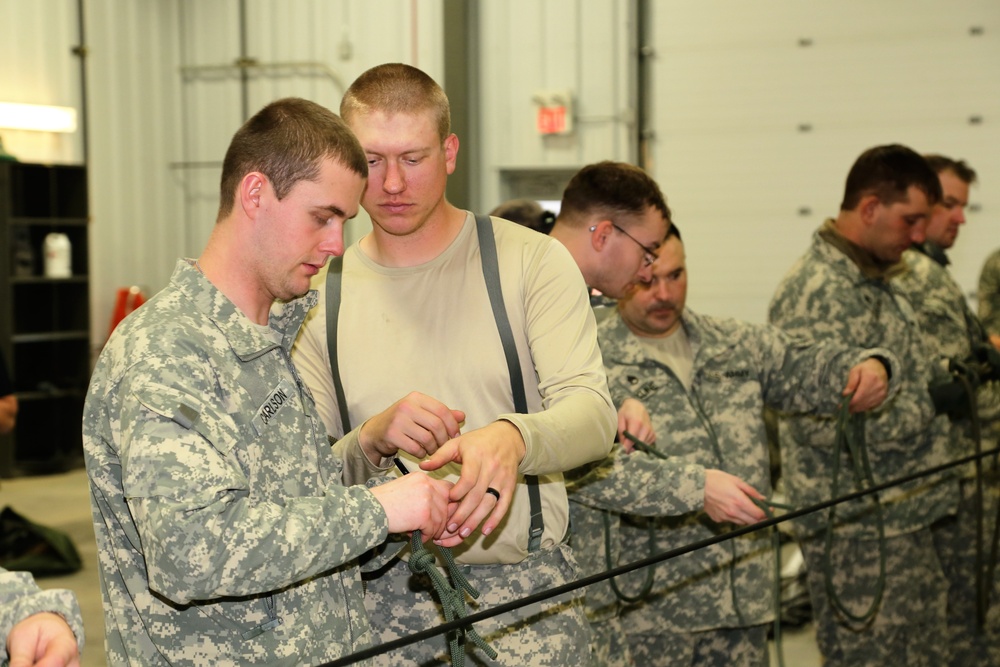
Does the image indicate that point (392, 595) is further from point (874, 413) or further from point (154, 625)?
point (874, 413)

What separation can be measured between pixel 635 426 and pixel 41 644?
5.47 feet

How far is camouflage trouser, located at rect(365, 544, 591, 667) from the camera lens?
2.14 m

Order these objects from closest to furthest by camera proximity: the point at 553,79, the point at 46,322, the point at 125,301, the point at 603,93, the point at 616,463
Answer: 1. the point at 616,463
2. the point at 603,93
3. the point at 553,79
4. the point at 46,322
5. the point at 125,301

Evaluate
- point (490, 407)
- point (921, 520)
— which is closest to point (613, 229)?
point (490, 407)

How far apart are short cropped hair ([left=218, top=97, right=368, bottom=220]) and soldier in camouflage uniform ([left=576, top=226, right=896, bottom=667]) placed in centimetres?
151

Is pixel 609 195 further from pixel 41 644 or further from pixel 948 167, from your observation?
pixel 948 167

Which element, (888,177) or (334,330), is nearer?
(334,330)

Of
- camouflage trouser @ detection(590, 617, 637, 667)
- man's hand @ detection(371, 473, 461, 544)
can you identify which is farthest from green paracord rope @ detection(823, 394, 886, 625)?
man's hand @ detection(371, 473, 461, 544)

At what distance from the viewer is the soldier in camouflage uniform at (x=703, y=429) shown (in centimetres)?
303

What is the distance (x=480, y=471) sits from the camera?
171 centimetres

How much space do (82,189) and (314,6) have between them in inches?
99.3

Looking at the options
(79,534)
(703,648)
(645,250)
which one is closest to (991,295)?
(703,648)

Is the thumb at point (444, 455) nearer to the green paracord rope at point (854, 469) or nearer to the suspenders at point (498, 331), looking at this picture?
the suspenders at point (498, 331)

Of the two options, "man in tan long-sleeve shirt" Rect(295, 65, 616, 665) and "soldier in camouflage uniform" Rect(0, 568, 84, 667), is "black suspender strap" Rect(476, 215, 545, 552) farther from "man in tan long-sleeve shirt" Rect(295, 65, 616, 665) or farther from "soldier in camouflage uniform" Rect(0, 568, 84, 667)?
"soldier in camouflage uniform" Rect(0, 568, 84, 667)
